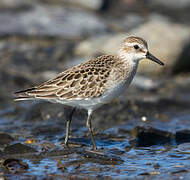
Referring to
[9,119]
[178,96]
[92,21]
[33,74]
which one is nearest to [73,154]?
[9,119]

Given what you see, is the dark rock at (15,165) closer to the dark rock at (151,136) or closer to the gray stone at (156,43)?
the dark rock at (151,136)

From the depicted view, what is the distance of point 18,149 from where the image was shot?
848 centimetres

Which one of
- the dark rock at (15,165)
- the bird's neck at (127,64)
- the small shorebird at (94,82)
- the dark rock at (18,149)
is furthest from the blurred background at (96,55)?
the bird's neck at (127,64)

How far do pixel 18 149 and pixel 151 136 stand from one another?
2.61m

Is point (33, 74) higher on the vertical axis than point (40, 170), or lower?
higher

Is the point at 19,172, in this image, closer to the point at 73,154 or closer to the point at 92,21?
the point at 73,154

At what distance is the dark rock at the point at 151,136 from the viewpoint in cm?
928

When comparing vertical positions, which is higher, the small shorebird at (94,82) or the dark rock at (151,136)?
the small shorebird at (94,82)

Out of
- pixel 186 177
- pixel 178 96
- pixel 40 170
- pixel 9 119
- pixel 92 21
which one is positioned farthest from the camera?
pixel 92 21

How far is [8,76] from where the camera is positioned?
1366 centimetres

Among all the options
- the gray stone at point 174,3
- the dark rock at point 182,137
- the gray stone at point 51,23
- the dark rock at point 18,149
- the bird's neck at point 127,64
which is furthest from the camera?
the gray stone at point 174,3

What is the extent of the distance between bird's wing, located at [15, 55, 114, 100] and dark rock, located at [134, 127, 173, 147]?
55.2 inches

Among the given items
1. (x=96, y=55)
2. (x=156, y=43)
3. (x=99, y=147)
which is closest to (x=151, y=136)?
(x=99, y=147)

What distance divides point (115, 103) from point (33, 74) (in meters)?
3.57
